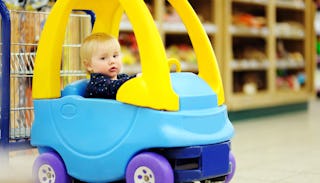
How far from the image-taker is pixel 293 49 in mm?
6438

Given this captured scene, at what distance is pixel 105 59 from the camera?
208 centimetres

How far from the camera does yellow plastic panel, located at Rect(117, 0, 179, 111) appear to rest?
71.3 inches

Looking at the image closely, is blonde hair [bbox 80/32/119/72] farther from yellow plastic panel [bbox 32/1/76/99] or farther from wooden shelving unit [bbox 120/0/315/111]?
wooden shelving unit [bbox 120/0/315/111]

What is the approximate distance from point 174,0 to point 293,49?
4560 mm

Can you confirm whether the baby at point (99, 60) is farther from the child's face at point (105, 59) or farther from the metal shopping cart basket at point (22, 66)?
the metal shopping cart basket at point (22, 66)

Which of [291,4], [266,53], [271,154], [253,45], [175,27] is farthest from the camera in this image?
[291,4]

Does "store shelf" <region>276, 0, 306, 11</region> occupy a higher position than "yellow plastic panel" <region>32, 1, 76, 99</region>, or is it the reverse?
"store shelf" <region>276, 0, 306, 11</region>

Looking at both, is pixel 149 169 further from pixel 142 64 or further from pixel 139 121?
pixel 142 64

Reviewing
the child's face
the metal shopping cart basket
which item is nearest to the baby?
the child's face

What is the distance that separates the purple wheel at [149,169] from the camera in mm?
1769

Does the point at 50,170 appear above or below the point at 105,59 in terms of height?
below

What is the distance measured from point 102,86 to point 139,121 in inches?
9.6

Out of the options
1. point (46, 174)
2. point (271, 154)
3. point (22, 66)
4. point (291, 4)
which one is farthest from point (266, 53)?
point (46, 174)

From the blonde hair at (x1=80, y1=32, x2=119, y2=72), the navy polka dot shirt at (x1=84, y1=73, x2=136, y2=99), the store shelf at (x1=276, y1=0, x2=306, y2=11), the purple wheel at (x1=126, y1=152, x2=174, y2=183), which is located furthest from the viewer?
the store shelf at (x1=276, y1=0, x2=306, y2=11)
